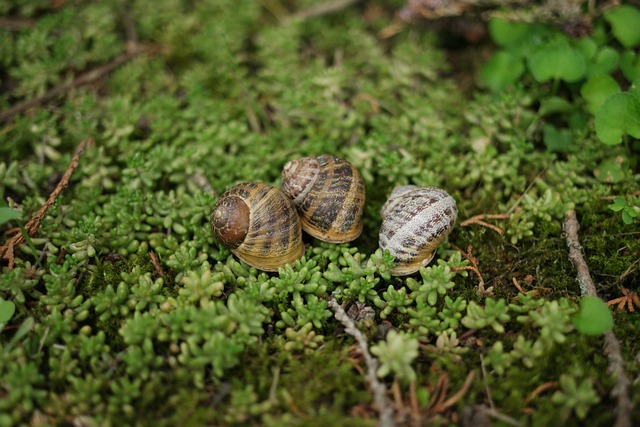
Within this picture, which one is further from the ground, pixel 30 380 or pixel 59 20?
pixel 59 20

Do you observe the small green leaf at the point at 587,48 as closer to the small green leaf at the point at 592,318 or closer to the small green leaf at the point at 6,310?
the small green leaf at the point at 592,318

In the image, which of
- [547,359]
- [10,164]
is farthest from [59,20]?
[547,359]

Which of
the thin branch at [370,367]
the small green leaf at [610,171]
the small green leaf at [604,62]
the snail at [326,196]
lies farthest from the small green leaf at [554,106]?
the thin branch at [370,367]

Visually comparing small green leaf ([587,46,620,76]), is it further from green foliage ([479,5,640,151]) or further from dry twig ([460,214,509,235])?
dry twig ([460,214,509,235])

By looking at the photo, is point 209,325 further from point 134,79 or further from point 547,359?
point 134,79

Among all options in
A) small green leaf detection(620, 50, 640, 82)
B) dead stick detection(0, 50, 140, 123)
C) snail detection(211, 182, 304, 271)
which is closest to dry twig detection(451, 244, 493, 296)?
snail detection(211, 182, 304, 271)

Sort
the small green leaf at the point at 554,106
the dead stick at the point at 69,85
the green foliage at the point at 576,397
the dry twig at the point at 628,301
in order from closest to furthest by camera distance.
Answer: the green foliage at the point at 576,397 → the dry twig at the point at 628,301 → the small green leaf at the point at 554,106 → the dead stick at the point at 69,85

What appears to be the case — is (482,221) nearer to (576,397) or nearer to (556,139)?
(556,139)
